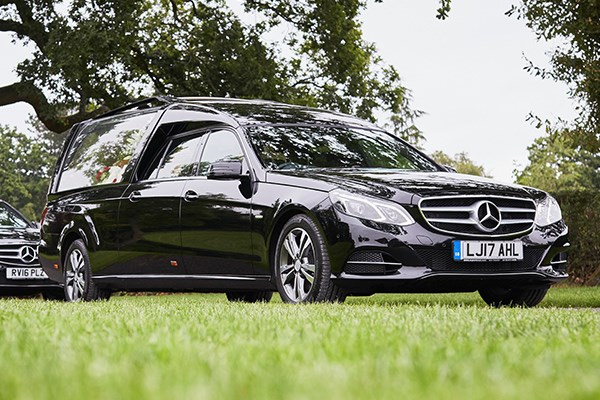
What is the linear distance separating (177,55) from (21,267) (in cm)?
1174

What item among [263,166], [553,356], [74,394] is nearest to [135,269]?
[263,166]

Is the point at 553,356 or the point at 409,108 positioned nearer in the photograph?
the point at 553,356

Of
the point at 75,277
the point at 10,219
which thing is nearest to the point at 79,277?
the point at 75,277

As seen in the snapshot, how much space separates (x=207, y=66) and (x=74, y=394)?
23418mm

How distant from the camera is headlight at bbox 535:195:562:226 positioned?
9039mm

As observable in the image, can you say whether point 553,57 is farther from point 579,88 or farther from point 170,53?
point 170,53

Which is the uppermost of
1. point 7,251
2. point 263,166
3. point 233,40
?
point 233,40

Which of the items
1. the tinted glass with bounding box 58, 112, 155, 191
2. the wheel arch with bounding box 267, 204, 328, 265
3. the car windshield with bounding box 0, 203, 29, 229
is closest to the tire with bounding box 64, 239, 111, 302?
the tinted glass with bounding box 58, 112, 155, 191

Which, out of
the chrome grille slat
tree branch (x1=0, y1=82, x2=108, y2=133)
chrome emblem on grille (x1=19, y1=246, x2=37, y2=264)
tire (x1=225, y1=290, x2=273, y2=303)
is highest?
tree branch (x1=0, y1=82, x2=108, y2=133)

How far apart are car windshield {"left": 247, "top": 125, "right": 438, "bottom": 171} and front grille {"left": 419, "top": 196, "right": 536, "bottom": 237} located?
1.40 m

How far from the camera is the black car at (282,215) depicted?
27.5 ft

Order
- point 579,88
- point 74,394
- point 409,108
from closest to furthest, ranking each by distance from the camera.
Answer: point 74,394 < point 579,88 < point 409,108

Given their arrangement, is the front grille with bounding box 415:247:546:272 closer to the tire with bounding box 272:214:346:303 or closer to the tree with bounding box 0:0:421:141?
the tire with bounding box 272:214:346:303

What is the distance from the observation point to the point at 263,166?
30.6 ft
